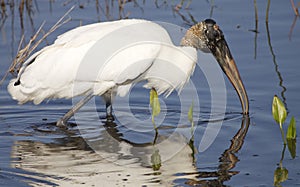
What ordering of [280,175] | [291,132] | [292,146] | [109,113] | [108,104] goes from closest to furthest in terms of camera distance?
[280,175] < [291,132] < [292,146] < [108,104] < [109,113]

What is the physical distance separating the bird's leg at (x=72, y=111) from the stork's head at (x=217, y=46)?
1056mm

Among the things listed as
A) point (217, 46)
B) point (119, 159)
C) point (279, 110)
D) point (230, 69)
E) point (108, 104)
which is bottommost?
point (119, 159)

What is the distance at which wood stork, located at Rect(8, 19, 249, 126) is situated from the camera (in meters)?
7.41

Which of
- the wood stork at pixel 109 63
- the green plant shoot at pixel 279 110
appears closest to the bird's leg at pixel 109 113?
the wood stork at pixel 109 63

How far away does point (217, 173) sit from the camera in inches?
252

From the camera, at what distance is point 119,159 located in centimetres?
694

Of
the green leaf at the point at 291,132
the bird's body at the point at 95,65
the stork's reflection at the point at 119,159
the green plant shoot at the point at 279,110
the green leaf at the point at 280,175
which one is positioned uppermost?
the bird's body at the point at 95,65

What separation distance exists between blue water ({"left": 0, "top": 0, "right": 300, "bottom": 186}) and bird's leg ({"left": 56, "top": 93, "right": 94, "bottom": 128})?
96mm

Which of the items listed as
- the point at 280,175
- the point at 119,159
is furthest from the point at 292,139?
the point at 119,159

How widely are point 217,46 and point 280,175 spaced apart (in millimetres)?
1869

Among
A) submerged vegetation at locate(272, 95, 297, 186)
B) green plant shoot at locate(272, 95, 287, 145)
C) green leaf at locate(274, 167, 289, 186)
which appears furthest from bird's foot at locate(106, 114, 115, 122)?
green leaf at locate(274, 167, 289, 186)

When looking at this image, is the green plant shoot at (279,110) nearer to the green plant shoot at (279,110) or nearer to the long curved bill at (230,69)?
the green plant shoot at (279,110)

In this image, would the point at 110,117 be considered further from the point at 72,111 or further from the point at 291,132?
the point at 291,132

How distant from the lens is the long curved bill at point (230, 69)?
7.66 m
